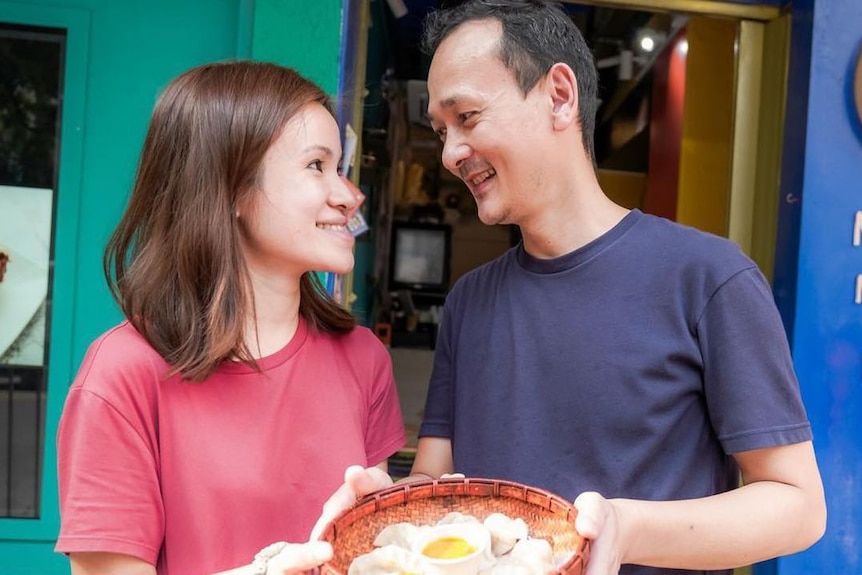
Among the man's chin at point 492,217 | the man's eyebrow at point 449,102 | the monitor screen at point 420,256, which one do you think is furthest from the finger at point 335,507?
the monitor screen at point 420,256

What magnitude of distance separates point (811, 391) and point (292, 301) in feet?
8.00

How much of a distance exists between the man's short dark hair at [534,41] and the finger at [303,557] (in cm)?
103

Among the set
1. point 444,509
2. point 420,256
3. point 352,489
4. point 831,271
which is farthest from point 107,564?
point 420,256

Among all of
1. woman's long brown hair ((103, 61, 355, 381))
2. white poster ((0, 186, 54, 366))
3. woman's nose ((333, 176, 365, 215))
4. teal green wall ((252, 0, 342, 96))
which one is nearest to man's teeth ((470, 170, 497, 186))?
woman's nose ((333, 176, 365, 215))

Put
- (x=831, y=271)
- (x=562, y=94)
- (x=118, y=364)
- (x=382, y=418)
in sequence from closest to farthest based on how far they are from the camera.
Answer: (x=118, y=364) → (x=562, y=94) → (x=382, y=418) → (x=831, y=271)

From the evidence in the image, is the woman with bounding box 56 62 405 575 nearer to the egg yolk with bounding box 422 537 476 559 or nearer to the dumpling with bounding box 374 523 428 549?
the dumpling with bounding box 374 523 428 549

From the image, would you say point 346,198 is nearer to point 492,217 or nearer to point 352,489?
point 492,217

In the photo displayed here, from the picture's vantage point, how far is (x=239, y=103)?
1482 mm

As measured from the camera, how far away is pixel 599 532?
3.22ft

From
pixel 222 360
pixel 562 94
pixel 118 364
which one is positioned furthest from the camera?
pixel 562 94

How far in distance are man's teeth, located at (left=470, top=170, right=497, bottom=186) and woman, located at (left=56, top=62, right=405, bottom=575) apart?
285mm

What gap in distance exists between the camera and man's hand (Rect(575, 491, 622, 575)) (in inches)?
37.9

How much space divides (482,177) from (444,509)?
74cm

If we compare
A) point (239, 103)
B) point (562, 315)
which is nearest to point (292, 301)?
point (239, 103)
